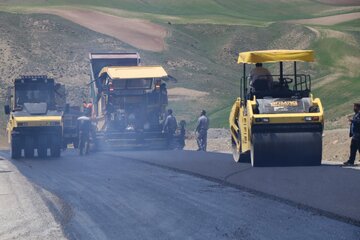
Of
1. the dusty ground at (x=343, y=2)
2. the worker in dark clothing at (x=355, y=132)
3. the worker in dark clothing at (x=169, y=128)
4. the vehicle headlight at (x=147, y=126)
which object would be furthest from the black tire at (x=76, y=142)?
the dusty ground at (x=343, y=2)

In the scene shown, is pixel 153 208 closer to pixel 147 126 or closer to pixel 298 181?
pixel 298 181

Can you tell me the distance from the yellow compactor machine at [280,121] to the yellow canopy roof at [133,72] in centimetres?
1243

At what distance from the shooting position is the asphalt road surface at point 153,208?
1281 centimetres

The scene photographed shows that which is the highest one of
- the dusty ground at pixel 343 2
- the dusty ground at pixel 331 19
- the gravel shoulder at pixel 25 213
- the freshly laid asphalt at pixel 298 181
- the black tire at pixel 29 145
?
the dusty ground at pixel 343 2

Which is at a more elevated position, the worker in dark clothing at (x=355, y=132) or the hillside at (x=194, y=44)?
the hillside at (x=194, y=44)

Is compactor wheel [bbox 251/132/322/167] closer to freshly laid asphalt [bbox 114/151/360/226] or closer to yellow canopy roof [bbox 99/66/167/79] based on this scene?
freshly laid asphalt [bbox 114/151/360/226]

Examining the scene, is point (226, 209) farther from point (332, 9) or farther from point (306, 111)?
point (332, 9)

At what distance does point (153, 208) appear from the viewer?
15461mm

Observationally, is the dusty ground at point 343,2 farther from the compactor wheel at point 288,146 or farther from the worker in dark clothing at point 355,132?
the compactor wheel at point 288,146

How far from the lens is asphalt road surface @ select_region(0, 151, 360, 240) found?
12.8 metres

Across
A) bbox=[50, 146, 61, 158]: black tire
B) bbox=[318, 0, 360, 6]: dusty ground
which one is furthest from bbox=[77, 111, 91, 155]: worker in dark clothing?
bbox=[318, 0, 360, 6]: dusty ground

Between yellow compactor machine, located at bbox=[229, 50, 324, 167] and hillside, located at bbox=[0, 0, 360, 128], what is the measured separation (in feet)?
63.7

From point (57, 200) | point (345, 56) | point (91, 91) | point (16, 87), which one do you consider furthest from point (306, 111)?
point (345, 56)

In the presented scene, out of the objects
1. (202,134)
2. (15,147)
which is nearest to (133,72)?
(202,134)
